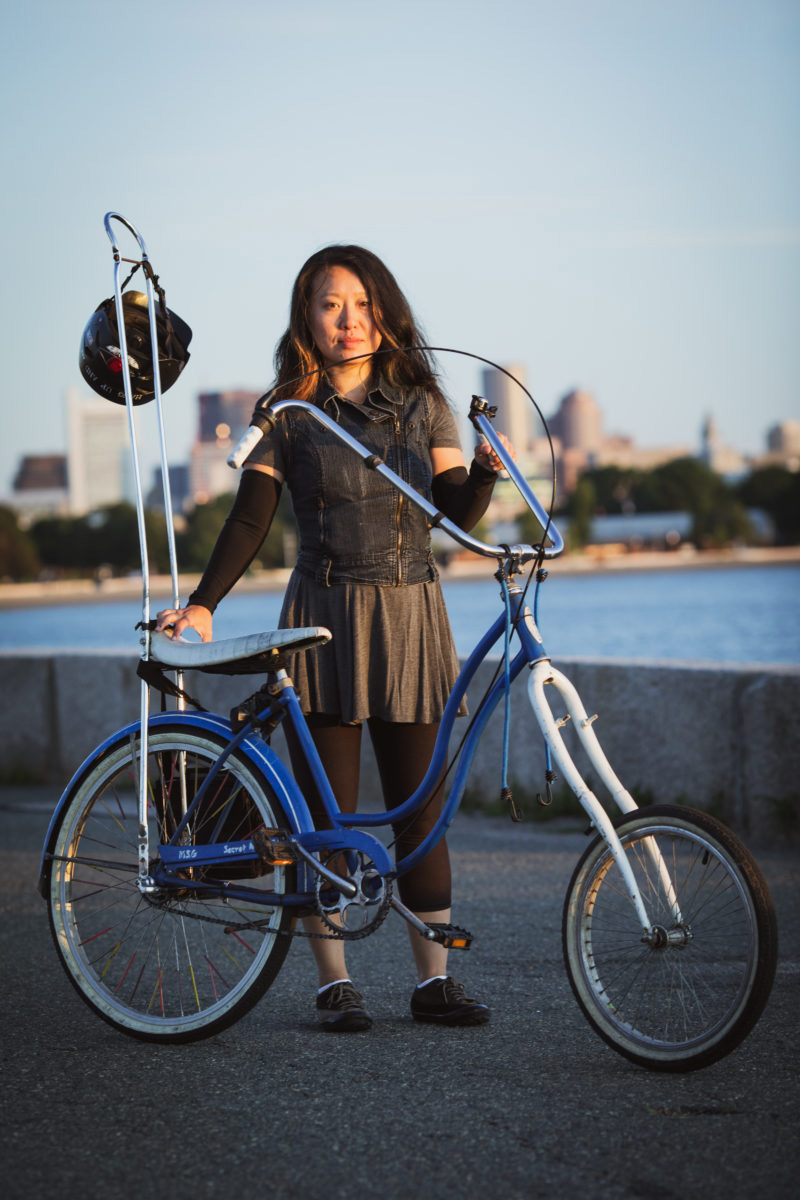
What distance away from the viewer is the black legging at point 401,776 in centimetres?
405

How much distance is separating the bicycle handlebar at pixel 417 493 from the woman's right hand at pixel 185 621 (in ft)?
Result: 1.43

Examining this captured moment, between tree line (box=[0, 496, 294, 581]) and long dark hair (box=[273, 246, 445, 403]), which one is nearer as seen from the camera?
long dark hair (box=[273, 246, 445, 403])

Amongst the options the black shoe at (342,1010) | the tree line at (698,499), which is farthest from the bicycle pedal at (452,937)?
the tree line at (698,499)

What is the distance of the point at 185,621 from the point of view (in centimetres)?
391

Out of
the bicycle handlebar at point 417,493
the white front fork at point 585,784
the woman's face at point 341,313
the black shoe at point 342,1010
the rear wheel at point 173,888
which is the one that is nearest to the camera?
the white front fork at point 585,784

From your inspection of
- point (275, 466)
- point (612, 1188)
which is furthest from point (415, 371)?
point (612, 1188)

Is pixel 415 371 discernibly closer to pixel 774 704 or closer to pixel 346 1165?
pixel 346 1165

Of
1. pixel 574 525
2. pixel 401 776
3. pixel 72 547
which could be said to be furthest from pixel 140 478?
pixel 72 547

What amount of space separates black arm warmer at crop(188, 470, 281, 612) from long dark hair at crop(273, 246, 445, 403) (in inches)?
10.8

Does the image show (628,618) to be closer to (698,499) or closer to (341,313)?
(341,313)

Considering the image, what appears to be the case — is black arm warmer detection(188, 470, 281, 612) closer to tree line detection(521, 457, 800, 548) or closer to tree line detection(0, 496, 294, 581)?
tree line detection(521, 457, 800, 548)

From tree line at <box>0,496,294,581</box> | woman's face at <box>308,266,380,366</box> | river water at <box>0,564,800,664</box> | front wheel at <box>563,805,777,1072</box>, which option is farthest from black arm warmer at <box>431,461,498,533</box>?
tree line at <box>0,496,294,581</box>

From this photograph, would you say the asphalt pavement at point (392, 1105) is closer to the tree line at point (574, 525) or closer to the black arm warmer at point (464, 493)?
the black arm warmer at point (464, 493)

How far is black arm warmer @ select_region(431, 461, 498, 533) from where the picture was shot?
159 inches
